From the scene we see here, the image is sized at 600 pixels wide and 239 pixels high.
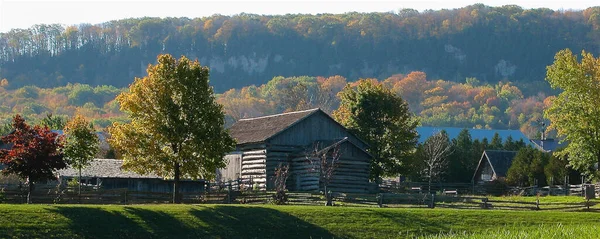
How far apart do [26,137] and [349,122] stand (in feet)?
108

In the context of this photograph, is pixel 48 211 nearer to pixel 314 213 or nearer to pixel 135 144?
pixel 135 144

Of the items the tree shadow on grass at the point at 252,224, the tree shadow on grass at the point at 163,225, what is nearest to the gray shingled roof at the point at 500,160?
the tree shadow on grass at the point at 252,224

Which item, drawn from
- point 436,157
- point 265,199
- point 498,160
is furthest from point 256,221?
point 498,160

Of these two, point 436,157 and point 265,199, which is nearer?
point 265,199

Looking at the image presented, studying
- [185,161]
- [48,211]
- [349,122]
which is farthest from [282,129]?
[48,211]

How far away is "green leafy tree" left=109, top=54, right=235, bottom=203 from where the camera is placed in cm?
4906

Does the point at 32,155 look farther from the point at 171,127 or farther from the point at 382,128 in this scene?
the point at 382,128

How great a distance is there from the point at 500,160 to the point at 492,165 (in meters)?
1.48

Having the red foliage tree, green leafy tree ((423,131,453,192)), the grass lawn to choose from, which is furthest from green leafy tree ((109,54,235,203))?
green leafy tree ((423,131,453,192))

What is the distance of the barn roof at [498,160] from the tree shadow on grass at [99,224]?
49.5m

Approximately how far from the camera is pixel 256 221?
43875mm

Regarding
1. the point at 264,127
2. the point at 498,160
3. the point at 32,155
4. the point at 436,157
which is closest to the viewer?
the point at 32,155

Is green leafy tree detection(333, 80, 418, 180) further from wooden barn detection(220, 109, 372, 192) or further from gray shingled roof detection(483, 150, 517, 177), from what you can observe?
gray shingled roof detection(483, 150, 517, 177)

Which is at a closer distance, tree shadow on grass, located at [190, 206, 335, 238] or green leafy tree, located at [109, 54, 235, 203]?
tree shadow on grass, located at [190, 206, 335, 238]
